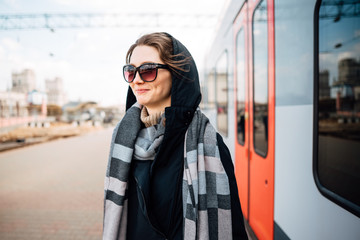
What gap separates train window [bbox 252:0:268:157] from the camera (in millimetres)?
2330

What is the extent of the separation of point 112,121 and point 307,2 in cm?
3957

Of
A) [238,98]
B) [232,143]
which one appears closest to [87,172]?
[232,143]

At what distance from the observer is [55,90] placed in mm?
75062

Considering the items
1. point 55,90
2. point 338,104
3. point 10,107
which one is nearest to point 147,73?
point 338,104

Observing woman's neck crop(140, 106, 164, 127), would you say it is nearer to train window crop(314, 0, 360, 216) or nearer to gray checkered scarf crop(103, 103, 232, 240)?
gray checkered scarf crop(103, 103, 232, 240)

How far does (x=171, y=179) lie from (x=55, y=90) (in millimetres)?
83984

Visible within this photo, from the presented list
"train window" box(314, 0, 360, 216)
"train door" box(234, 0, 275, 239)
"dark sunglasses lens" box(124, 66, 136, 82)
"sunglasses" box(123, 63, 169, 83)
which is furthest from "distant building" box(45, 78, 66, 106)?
"train window" box(314, 0, 360, 216)

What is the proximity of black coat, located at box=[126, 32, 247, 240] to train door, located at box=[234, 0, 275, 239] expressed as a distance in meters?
1.17

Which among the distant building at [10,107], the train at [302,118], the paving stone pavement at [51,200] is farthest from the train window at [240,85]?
the distant building at [10,107]

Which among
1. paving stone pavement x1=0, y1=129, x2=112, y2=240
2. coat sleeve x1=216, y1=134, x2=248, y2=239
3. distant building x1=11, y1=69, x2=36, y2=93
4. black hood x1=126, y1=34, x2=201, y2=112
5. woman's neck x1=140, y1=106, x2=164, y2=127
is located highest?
distant building x1=11, y1=69, x2=36, y2=93

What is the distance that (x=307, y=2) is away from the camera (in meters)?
1.57

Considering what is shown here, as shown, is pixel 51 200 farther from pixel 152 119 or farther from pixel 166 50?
pixel 166 50

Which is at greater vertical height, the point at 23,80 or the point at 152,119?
the point at 23,80

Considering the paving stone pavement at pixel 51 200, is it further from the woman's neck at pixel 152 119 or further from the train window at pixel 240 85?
the woman's neck at pixel 152 119
